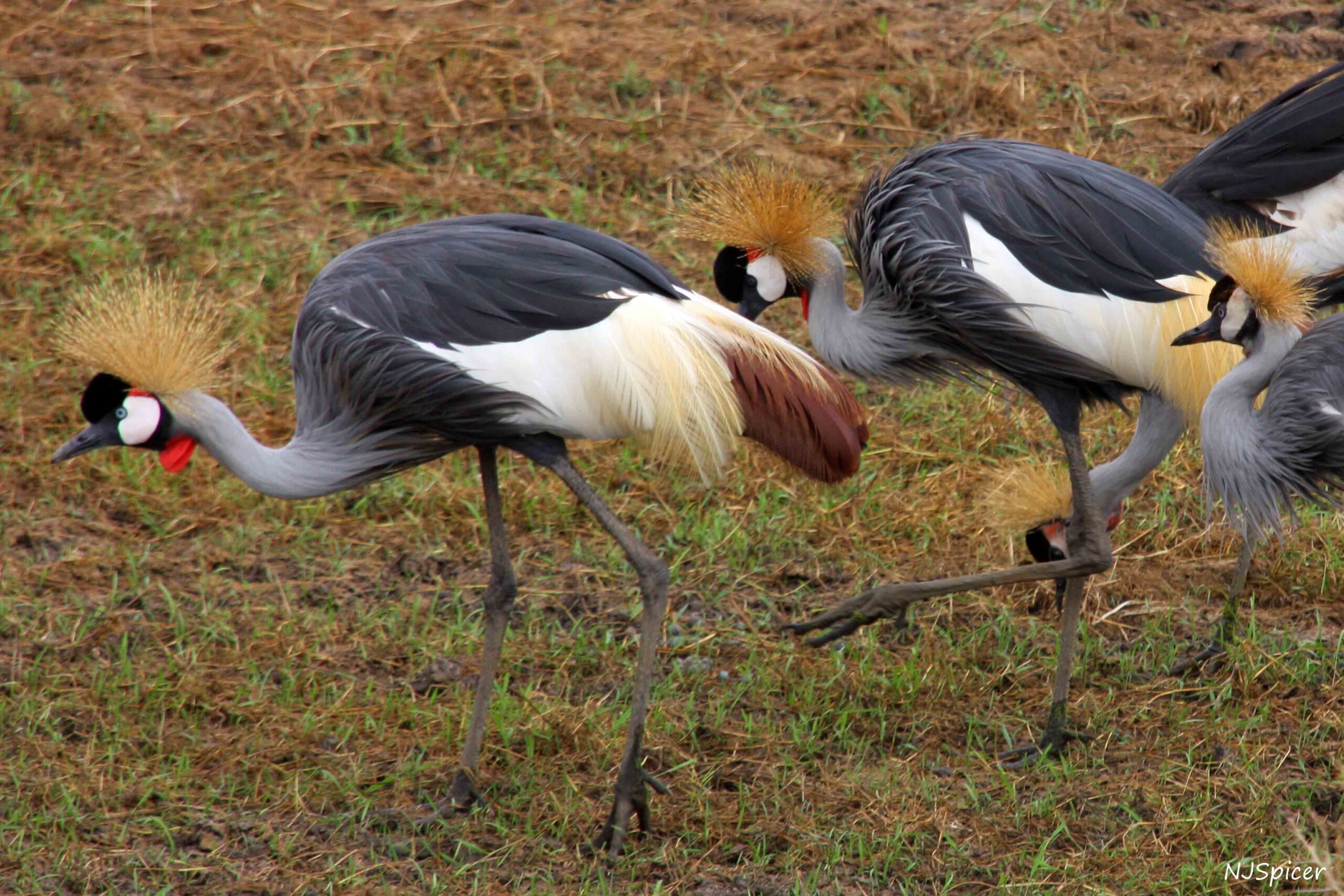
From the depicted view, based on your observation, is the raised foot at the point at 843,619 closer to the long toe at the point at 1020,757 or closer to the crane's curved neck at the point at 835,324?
the long toe at the point at 1020,757

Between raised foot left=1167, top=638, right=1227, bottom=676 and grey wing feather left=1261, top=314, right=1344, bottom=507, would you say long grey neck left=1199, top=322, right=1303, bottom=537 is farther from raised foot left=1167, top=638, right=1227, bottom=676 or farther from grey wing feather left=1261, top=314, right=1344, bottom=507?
raised foot left=1167, top=638, right=1227, bottom=676

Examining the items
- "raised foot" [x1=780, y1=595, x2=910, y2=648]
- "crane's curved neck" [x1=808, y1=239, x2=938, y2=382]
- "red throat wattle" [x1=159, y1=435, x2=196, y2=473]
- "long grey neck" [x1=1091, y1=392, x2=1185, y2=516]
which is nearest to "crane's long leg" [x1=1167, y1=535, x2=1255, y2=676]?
"long grey neck" [x1=1091, y1=392, x2=1185, y2=516]

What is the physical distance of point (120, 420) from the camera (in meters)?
2.67

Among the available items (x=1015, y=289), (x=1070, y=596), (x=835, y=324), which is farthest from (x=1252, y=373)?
(x=835, y=324)

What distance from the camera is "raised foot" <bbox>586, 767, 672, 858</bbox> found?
2.61 metres

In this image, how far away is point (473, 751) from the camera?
279 cm

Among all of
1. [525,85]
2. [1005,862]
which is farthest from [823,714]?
[525,85]

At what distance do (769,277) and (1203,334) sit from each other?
2.91 ft

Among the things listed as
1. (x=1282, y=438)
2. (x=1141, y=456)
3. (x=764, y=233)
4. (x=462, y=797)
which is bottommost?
(x=462, y=797)

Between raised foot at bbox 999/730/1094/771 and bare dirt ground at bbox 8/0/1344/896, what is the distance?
4 centimetres

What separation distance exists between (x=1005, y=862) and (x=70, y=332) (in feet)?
6.21

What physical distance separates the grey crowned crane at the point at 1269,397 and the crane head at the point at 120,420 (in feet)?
5.80

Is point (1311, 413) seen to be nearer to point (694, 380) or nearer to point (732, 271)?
point (694, 380)

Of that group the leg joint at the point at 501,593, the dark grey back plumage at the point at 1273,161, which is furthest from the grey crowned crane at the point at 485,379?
the dark grey back plumage at the point at 1273,161
